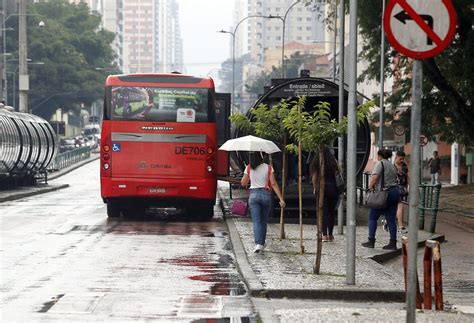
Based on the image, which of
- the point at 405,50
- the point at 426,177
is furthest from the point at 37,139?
the point at 405,50

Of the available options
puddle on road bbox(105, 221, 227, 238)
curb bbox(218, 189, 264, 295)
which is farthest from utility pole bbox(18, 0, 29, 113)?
A: curb bbox(218, 189, 264, 295)

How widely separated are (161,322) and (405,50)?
3.75m

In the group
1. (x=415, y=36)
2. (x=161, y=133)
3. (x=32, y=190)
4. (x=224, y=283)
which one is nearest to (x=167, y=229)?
(x=161, y=133)

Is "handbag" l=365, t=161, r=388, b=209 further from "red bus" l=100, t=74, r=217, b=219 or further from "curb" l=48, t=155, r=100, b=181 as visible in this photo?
"curb" l=48, t=155, r=100, b=181

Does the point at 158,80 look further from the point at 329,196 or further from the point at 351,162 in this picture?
the point at 351,162

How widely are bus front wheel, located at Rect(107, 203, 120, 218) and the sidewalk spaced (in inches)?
220

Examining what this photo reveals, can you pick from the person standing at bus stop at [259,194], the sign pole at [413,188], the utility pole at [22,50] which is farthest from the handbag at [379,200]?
the utility pole at [22,50]

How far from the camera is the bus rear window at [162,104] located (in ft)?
86.6

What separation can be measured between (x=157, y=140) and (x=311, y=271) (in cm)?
1161

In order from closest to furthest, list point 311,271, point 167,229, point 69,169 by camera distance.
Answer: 1. point 311,271
2. point 167,229
3. point 69,169

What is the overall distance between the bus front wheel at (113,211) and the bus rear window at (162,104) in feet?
8.56

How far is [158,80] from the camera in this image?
26672 millimetres

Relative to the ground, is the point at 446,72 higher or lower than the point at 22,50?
lower

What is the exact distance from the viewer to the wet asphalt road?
1170 centimetres
